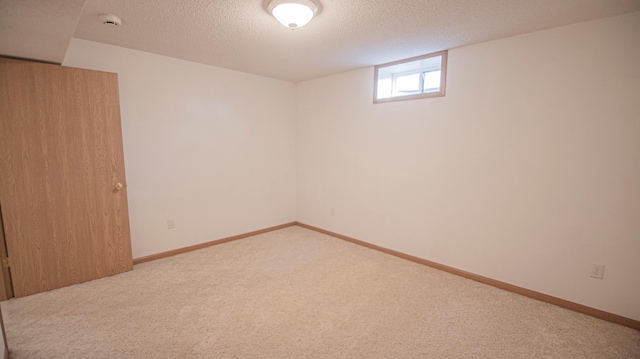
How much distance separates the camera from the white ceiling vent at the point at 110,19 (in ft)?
7.22

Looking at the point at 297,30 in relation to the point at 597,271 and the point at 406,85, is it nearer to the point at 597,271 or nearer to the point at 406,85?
the point at 406,85

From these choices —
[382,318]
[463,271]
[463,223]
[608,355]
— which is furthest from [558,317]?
[382,318]

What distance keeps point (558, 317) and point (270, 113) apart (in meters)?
4.03

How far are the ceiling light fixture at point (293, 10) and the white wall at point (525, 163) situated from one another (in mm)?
1702

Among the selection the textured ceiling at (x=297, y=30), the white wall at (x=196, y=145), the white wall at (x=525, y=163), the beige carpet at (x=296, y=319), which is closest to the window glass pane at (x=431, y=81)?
the white wall at (x=525, y=163)

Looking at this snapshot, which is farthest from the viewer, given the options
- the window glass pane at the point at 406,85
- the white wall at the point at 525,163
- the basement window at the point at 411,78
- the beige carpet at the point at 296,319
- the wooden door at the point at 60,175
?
the window glass pane at the point at 406,85

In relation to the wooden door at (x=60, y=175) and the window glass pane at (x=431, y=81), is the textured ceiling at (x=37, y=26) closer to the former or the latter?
the wooden door at (x=60, y=175)

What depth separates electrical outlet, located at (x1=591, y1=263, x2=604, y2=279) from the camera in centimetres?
227

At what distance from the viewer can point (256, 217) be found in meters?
4.38

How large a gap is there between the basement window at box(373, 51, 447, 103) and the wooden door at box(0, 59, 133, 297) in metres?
2.92

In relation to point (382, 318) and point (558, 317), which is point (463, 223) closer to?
point (558, 317)

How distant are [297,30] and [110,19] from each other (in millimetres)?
1479

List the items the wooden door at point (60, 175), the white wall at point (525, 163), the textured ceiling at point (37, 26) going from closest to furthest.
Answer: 1. the textured ceiling at point (37, 26)
2. the white wall at point (525, 163)
3. the wooden door at point (60, 175)

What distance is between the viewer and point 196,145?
3.62 meters
